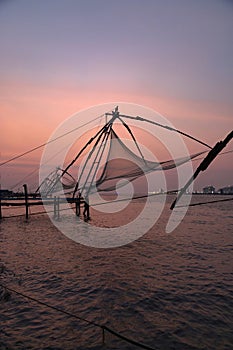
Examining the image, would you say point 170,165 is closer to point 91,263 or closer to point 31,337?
point 91,263

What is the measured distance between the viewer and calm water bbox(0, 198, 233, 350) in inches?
172

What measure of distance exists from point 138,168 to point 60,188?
17.1 meters

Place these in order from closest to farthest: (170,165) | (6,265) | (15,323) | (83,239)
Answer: (15,323)
(6,265)
(170,165)
(83,239)

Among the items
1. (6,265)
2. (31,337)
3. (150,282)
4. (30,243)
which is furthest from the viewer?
(30,243)

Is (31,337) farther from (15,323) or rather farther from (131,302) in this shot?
(131,302)

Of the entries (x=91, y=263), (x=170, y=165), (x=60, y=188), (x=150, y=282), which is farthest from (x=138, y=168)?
(x=60, y=188)

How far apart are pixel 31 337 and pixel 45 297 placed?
1.74 meters

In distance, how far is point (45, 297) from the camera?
6059mm

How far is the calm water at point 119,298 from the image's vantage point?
14.4 ft

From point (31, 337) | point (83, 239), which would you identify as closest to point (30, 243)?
point (83, 239)

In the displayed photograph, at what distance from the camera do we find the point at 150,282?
735cm

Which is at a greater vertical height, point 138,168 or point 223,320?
point 138,168

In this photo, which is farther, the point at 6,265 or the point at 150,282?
the point at 6,265

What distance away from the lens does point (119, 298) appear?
20.2 ft
